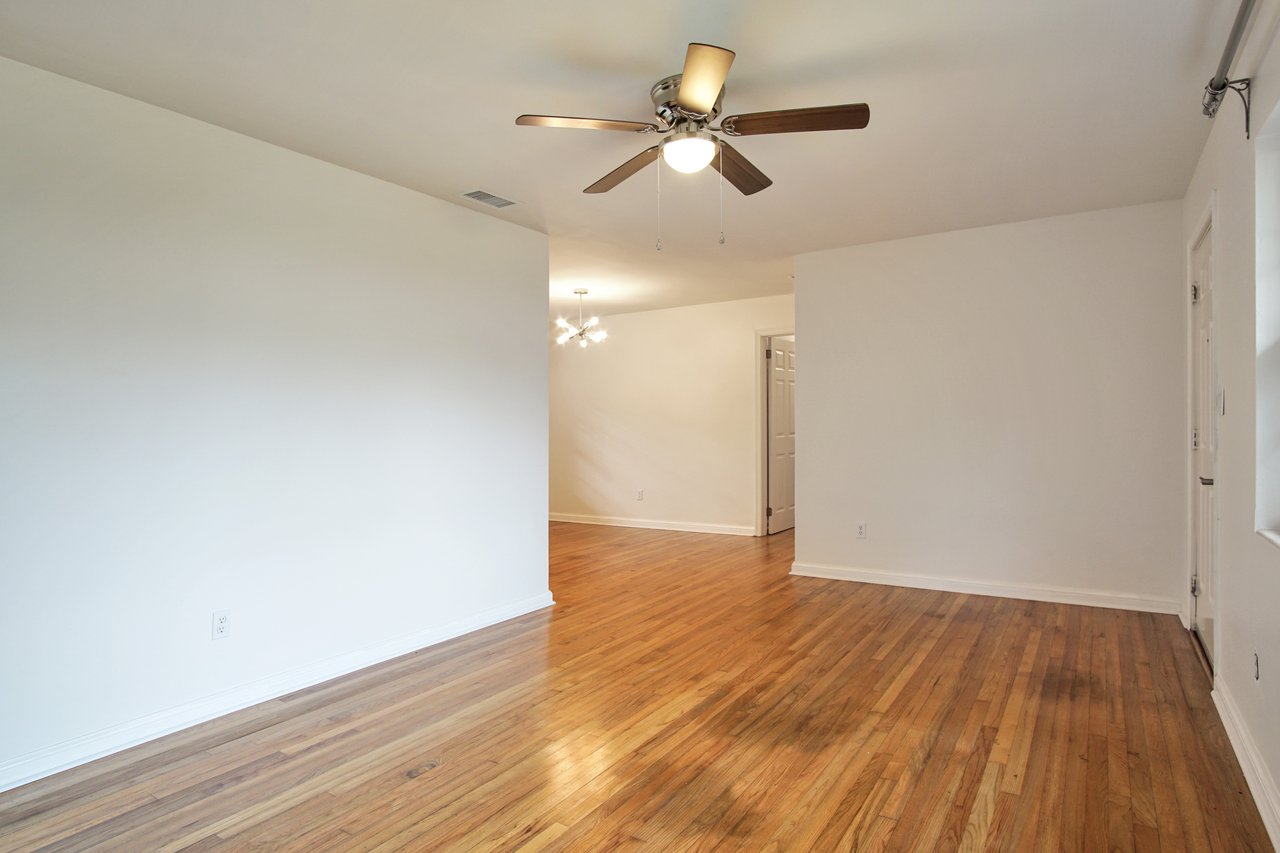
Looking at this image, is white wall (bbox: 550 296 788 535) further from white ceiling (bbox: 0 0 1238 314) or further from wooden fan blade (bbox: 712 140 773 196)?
wooden fan blade (bbox: 712 140 773 196)

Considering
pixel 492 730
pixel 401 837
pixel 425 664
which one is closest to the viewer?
pixel 401 837

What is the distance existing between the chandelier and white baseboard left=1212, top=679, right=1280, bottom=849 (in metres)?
5.41

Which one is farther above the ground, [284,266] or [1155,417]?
[284,266]

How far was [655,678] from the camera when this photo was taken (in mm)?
3312

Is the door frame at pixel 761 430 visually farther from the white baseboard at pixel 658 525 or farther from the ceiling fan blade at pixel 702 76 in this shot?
the ceiling fan blade at pixel 702 76

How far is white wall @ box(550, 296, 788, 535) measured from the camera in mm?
7312

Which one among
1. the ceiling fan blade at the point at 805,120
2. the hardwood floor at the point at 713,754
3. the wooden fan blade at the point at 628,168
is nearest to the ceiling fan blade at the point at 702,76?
the ceiling fan blade at the point at 805,120

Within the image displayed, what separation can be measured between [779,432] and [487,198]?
14.7ft

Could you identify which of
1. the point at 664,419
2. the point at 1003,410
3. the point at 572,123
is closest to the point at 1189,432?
the point at 1003,410

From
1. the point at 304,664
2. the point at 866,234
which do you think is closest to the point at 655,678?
the point at 304,664

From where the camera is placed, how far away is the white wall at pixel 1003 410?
4277 millimetres

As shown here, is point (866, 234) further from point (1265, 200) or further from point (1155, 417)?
point (1265, 200)

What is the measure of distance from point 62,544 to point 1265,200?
440cm

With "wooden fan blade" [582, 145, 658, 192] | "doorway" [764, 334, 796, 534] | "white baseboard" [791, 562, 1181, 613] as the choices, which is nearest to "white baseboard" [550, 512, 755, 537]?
"doorway" [764, 334, 796, 534]
